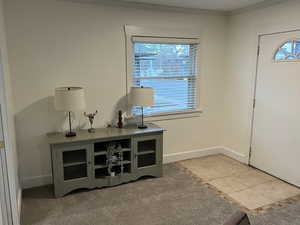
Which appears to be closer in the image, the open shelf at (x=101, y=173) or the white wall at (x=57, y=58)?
the white wall at (x=57, y=58)

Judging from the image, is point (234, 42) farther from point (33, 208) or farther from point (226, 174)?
point (33, 208)

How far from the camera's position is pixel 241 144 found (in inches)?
156

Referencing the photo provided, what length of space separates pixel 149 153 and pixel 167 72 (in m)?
1.28

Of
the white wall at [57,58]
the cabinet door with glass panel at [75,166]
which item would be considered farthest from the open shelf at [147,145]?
the cabinet door with glass panel at [75,166]

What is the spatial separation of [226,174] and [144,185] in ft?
4.04

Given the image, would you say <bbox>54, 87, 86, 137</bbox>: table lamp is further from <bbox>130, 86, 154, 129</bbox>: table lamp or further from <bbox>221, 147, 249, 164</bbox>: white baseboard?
<bbox>221, 147, 249, 164</bbox>: white baseboard

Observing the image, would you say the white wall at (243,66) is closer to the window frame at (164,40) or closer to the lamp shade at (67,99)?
the window frame at (164,40)

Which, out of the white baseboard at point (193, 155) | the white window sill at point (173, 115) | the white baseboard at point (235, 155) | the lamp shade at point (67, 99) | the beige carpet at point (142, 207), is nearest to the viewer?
the beige carpet at point (142, 207)

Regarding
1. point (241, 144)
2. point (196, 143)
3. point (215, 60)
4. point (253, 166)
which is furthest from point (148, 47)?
point (253, 166)

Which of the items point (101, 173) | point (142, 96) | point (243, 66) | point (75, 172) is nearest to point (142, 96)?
point (142, 96)

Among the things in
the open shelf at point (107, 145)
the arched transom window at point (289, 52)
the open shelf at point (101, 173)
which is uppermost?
the arched transom window at point (289, 52)

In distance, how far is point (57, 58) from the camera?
3072 mm

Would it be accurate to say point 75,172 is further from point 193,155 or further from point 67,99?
point 193,155

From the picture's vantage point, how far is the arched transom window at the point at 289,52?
299cm
